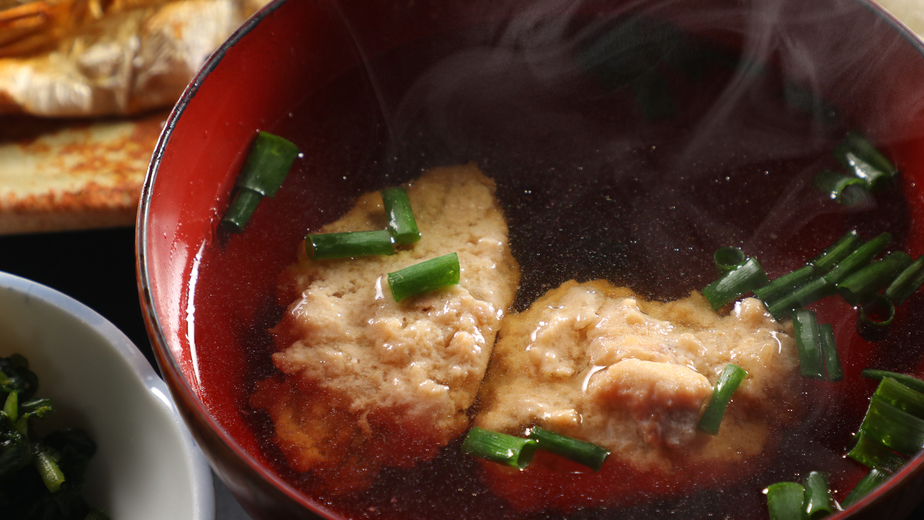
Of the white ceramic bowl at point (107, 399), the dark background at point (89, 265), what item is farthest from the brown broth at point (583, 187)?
the dark background at point (89, 265)

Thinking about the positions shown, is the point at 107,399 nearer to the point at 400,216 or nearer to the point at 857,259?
the point at 400,216

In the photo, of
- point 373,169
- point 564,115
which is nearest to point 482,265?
point 373,169

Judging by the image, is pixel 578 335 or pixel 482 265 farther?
pixel 482 265

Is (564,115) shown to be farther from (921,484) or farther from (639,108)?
(921,484)

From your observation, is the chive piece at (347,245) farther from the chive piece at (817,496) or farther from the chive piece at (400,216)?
the chive piece at (817,496)

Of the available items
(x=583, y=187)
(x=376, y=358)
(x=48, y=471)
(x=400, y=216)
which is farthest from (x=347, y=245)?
(x=48, y=471)

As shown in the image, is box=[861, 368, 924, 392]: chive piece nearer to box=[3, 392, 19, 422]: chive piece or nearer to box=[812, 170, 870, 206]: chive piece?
box=[812, 170, 870, 206]: chive piece
